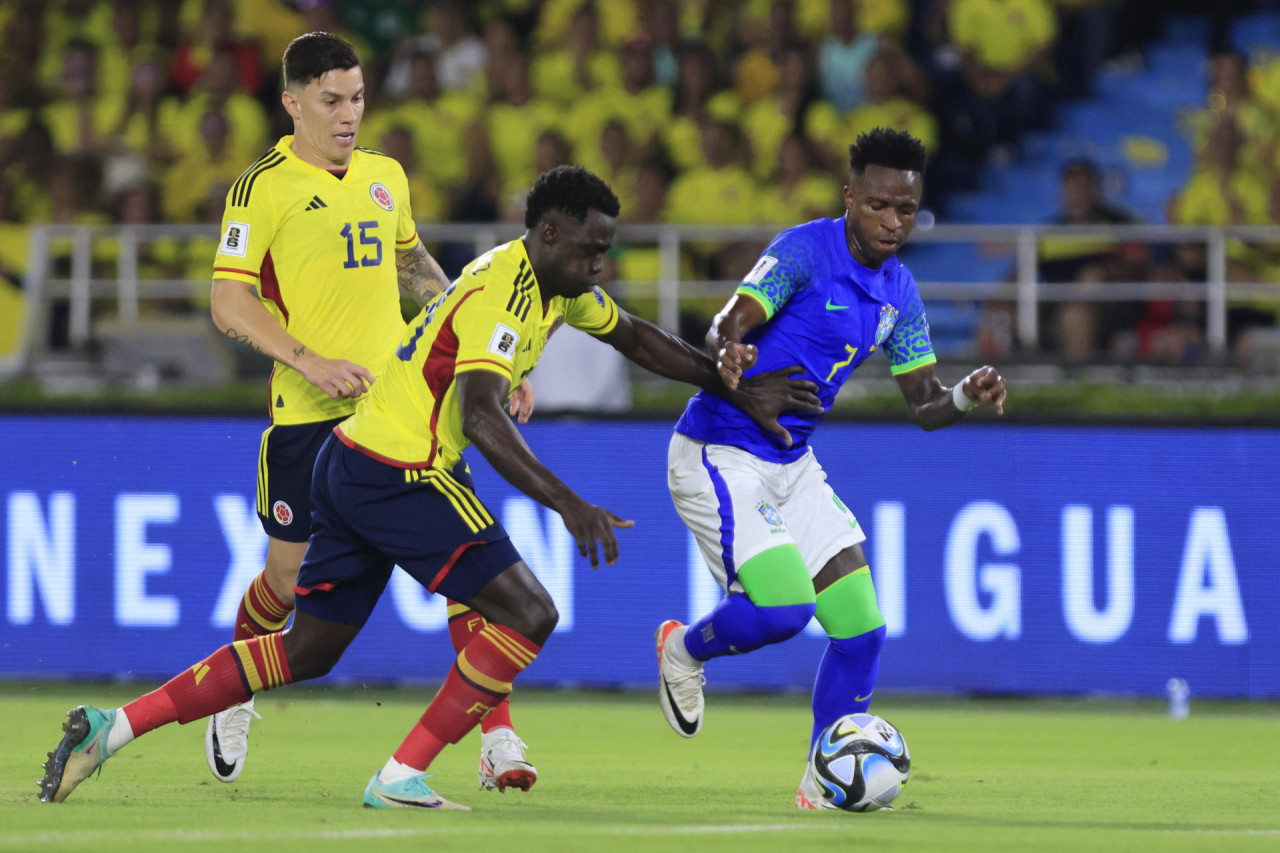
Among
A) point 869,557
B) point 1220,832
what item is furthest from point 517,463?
point 869,557

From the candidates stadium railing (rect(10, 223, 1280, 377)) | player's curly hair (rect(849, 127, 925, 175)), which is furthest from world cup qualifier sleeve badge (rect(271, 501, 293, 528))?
stadium railing (rect(10, 223, 1280, 377))

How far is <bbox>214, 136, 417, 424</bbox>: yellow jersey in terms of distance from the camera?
6.53 meters

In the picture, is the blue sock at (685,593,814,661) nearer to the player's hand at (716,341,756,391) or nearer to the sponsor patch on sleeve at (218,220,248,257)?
the player's hand at (716,341,756,391)

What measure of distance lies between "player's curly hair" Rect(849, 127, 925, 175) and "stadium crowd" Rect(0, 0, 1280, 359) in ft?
20.2

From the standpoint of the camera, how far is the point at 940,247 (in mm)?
14336

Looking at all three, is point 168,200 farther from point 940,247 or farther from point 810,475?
point 810,475

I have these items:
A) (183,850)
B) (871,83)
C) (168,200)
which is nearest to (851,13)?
(871,83)

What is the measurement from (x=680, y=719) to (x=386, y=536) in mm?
1627

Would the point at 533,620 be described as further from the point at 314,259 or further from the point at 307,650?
the point at 314,259

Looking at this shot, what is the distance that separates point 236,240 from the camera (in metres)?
6.49

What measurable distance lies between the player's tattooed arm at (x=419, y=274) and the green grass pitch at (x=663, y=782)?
1.86 meters

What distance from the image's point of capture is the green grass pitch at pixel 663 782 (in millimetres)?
5039

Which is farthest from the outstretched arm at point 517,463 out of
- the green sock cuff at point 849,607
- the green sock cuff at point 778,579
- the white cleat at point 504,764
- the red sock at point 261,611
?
the red sock at point 261,611

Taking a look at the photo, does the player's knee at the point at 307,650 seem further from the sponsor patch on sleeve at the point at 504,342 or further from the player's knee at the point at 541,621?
the sponsor patch on sleeve at the point at 504,342
